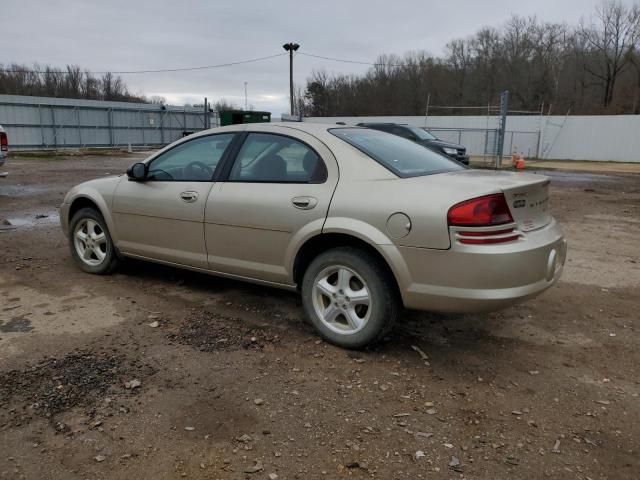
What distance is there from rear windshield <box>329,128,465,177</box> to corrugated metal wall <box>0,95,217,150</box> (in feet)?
90.2

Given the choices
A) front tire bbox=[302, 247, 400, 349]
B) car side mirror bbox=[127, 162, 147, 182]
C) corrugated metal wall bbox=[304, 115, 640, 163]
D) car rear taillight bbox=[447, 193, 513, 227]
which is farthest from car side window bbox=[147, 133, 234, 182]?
corrugated metal wall bbox=[304, 115, 640, 163]

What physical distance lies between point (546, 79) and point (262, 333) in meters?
51.2

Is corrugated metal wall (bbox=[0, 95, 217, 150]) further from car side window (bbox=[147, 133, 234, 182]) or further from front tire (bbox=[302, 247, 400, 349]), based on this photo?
front tire (bbox=[302, 247, 400, 349])

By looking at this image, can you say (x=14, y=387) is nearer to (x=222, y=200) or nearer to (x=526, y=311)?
(x=222, y=200)

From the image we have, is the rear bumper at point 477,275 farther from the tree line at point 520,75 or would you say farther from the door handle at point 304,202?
the tree line at point 520,75

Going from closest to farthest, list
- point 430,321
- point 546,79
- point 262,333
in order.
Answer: point 262,333 < point 430,321 < point 546,79

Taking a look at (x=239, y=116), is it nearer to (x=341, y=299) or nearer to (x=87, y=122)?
(x=87, y=122)

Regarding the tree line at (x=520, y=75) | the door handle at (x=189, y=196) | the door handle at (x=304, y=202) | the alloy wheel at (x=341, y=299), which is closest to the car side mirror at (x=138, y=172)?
the door handle at (x=189, y=196)

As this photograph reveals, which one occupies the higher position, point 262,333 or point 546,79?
point 546,79

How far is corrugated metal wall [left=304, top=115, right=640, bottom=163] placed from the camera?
2925 cm

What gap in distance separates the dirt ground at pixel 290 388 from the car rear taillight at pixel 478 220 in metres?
0.91

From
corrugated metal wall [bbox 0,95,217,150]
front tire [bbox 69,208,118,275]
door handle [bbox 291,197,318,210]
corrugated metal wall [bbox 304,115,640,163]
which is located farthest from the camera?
corrugated metal wall [bbox 304,115,640,163]

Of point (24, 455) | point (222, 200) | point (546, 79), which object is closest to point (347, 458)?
point (24, 455)

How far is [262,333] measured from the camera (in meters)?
4.15
